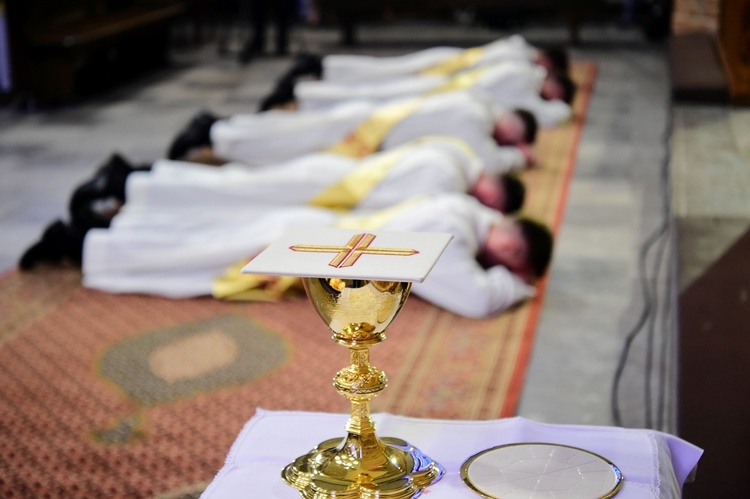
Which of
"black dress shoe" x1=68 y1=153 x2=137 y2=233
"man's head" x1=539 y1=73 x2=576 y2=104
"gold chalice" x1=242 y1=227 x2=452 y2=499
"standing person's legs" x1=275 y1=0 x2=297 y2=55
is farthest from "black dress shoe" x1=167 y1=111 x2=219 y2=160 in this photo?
"standing person's legs" x1=275 y1=0 x2=297 y2=55

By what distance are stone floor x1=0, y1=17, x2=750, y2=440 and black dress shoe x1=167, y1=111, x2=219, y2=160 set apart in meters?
0.54

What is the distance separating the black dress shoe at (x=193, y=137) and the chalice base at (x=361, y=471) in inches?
139

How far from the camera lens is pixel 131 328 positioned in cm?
309

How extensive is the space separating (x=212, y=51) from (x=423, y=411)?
302 inches

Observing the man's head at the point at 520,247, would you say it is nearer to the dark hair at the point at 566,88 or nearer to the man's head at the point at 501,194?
the man's head at the point at 501,194

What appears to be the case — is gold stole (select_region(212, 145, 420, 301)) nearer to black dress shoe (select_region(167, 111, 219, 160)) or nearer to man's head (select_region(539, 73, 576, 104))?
black dress shoe (select_region(167, 111, 219, 160))

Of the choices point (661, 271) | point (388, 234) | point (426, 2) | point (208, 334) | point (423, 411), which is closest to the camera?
point (388, 234)

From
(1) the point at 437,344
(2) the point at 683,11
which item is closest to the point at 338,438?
(1) the point at 437,344

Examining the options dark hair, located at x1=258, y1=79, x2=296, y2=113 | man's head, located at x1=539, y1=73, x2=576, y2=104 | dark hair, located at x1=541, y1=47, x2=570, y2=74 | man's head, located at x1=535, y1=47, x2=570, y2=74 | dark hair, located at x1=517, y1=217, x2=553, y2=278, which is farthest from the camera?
dark hair, located at x1=541, y1=47, x2=570, y2=74

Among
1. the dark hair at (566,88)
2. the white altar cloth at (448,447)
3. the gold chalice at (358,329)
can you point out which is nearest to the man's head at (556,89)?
the dark hair at (566,88)

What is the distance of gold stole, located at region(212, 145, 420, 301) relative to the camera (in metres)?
3.30

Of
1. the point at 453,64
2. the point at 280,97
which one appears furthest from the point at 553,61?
the point at 280,97

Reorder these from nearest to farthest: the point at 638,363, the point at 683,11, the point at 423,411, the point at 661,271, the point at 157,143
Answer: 1. the point at 423,411
2. the point at 638,363
3. the point at 661,271
4. the point at 157,143
5. the point at 683,11

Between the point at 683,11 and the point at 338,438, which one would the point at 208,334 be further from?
the point at 683,11
